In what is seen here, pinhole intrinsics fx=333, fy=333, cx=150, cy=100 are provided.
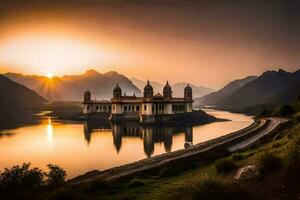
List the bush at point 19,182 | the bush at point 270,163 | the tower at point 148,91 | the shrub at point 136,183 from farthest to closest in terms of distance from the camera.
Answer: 1. the tower at point 148,91
2. the bush at point 19,182
3. the shrub at point 136,183
4. the bush at point 270,163

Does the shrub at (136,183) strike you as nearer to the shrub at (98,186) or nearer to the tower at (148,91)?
the shrub at (98,186)

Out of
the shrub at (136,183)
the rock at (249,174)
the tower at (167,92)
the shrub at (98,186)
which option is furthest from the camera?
the tower at (167,92)

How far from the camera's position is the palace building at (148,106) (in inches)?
3477

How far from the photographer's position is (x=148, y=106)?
289 feet

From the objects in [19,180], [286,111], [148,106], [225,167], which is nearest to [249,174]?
[225,167]

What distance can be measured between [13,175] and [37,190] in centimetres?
291

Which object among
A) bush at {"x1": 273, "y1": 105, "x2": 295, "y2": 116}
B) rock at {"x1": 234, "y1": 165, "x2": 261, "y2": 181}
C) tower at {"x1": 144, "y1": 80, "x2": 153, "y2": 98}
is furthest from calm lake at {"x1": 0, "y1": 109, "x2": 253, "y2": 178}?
tower at {"x1": 144, "y1": 80, "x2": 153, "y2": 98}

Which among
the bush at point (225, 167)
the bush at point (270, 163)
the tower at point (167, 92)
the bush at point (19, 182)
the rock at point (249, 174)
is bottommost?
the bush at point (19, 182)

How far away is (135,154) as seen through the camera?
140ft

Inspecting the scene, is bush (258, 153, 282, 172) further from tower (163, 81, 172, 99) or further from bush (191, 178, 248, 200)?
tower (163, 81, 172, 99)

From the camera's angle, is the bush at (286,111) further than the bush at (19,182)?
Yes

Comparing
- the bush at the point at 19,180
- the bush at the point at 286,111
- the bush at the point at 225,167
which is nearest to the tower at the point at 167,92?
the bush at the point at 286,111

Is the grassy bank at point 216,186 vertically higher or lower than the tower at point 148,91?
lower

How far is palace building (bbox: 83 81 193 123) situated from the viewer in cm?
8831
